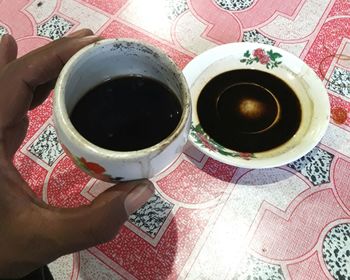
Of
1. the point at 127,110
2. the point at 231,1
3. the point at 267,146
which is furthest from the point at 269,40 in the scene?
the point at 127,110

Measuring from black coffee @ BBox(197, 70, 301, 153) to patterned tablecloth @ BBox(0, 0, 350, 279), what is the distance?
0.18ft

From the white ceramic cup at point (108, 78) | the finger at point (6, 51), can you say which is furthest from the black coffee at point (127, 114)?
the finger at point (6, 51)

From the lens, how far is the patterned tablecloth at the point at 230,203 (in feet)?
1.96

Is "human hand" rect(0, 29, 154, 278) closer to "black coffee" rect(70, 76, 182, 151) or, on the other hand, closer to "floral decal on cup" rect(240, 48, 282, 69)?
"black coffee" rect(70, 76, 182, 151)

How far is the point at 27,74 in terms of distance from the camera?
1.69ft

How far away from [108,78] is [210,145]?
23 cm

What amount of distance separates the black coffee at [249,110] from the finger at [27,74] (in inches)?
10.2

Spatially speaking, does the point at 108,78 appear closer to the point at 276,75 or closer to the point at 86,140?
the point at 86,140

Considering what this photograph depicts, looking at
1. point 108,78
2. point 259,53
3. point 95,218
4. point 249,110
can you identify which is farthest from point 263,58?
point 95,218

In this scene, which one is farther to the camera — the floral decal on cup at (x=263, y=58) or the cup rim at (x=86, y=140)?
the floral decal on cup at (x=263, y=58)

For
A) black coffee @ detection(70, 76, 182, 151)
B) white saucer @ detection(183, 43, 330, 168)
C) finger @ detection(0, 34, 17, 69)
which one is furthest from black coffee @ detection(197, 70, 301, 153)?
finger @ detection(0, 34, 17, 69)

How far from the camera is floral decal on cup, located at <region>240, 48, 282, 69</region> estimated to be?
75 centimetres

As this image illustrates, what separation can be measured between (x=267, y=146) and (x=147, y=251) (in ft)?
0.88

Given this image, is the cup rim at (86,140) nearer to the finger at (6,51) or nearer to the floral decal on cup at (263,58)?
the finger at (6,51)
